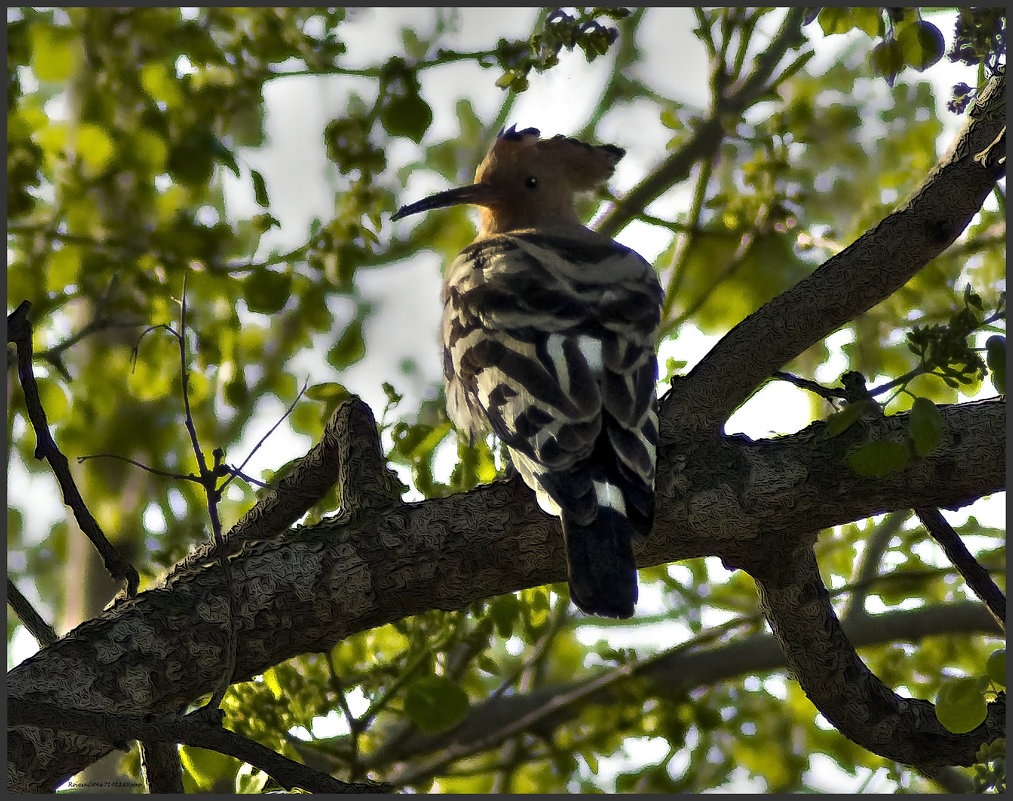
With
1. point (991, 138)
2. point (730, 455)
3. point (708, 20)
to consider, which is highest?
point (708, 20)

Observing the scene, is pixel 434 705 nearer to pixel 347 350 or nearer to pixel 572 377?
pixel 572 377

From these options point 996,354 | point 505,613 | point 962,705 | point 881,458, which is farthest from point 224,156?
point 962,705

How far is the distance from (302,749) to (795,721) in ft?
6.37

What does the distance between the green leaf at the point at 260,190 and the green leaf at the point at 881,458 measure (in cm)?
165

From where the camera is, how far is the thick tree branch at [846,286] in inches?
92.2

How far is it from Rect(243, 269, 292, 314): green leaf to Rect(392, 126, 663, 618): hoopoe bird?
1.42 ft

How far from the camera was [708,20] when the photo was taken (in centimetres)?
340

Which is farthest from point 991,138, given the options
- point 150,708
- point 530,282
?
point 150,708

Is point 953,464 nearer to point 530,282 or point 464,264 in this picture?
point 530,282

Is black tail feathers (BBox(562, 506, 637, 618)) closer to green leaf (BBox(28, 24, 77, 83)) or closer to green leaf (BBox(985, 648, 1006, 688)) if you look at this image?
green leaf (BBox(985, 648, 1006, 688))

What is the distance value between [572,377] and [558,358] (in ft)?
0.28

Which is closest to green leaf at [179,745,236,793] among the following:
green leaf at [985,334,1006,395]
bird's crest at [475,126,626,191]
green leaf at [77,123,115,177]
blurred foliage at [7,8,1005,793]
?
blurred foliage at [7,8,1005,793]

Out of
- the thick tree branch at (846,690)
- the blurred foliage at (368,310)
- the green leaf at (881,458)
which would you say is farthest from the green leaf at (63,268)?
the green leaf at (881,458)

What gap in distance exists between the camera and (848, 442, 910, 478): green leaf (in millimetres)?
1870
